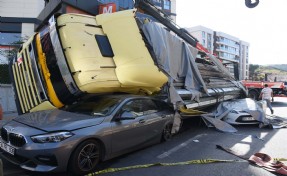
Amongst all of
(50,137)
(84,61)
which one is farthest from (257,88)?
(50,137)

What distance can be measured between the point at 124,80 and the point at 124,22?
53.2 inches

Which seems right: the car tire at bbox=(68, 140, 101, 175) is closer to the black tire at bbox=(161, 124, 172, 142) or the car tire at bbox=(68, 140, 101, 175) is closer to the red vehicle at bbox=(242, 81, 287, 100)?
the black tire at bbox=(161, 124, 172, 142)

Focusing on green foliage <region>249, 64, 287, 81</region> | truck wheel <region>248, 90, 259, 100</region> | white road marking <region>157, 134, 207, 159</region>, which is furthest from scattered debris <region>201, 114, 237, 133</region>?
green foliage <region>249, 64, 287, 81</region>

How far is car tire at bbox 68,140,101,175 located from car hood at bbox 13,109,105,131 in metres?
0.31

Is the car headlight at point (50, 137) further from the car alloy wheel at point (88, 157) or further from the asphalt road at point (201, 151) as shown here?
the asphalt road at point (201, 151)

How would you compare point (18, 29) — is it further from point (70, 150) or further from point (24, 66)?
point (70, 150)

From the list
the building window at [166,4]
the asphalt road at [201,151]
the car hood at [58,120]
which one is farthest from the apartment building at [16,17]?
the car hood at [58,120]

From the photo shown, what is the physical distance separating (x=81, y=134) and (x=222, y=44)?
99.6 meters

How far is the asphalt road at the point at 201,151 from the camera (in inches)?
183

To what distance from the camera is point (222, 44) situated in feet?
323

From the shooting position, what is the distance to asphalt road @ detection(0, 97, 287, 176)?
4.65 m

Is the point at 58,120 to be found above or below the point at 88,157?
above

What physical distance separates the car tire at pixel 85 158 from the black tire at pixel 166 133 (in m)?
2.22

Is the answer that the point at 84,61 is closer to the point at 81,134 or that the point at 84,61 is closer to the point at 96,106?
the point at 96,106
